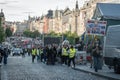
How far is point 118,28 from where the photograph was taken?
26.6 metres

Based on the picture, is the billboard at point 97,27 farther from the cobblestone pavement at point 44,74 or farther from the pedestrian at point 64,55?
the pedestrian at point 64,55

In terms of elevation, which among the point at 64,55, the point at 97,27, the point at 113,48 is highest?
the point at 97,27

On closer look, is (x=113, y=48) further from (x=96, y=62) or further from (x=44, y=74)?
(x=44, y=74)

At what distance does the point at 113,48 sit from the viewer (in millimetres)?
27469

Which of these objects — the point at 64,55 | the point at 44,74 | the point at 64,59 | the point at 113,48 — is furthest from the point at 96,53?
the point at 64,59

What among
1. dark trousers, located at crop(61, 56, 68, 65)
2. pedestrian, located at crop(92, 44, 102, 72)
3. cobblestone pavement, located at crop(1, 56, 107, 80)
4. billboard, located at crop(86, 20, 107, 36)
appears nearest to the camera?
cobblestone pavement, located at crop(1, 56, 107, 80)

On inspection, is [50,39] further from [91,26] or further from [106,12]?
[91,26]

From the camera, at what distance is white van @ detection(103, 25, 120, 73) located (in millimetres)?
26828

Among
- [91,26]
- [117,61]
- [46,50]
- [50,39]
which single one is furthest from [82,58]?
[50,39]

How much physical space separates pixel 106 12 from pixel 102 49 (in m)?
6.40

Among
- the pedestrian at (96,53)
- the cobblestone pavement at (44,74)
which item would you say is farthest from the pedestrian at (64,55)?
the pedestrian at (96,53)

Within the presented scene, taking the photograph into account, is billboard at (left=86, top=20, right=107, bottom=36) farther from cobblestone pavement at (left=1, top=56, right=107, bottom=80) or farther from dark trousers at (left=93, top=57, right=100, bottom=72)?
cobblestone pavement at (left=1, top=56, right=107, bottom=80)

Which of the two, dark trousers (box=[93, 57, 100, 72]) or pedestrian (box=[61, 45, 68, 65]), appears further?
pedestrian (box=[61, 45, 68, 65])

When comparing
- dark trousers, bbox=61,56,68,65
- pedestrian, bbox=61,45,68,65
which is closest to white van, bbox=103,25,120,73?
pedestrian, bbox=61,45,68,65
